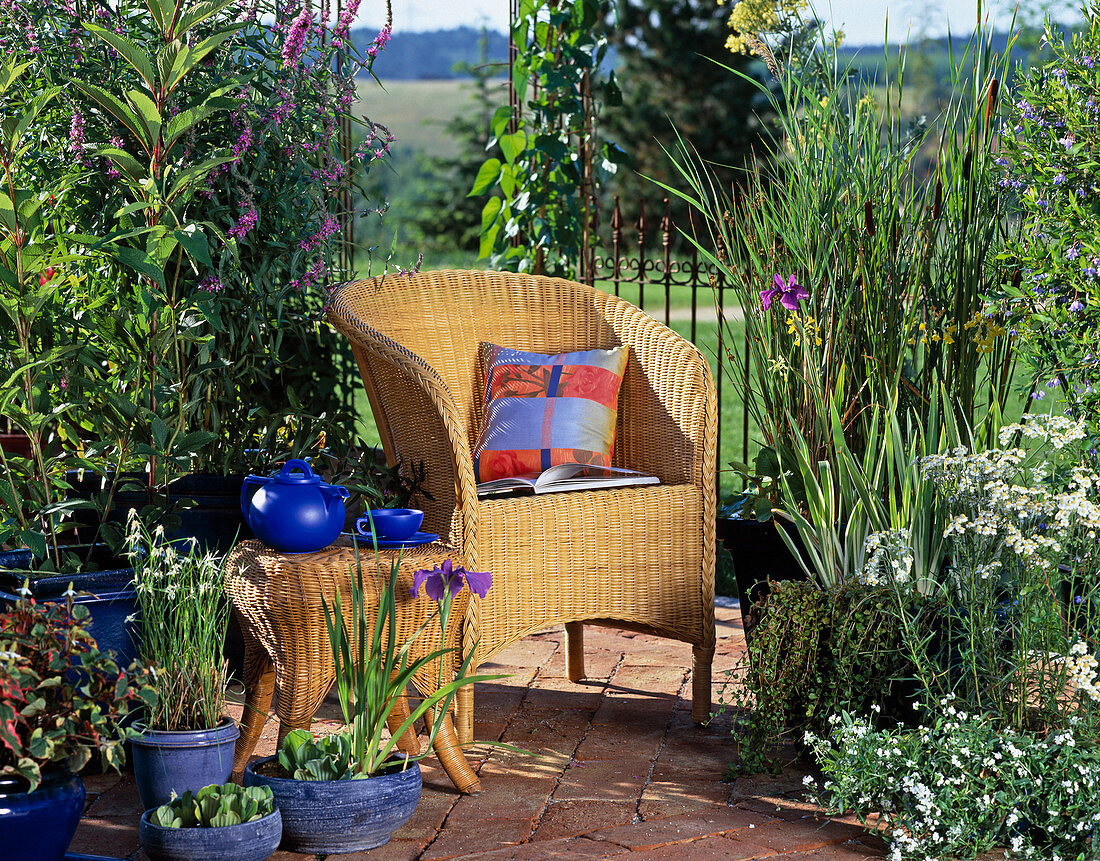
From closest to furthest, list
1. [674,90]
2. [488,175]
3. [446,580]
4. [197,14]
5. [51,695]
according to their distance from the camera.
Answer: [51,695]
[446,580]
[197,14]
[488,175]
[674,90]

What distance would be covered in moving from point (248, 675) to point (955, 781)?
1.40m

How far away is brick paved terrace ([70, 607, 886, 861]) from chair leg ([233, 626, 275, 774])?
0.20m

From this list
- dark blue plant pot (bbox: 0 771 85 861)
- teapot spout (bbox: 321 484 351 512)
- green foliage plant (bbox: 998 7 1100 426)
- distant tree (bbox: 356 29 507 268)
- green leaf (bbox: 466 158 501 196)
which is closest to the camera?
dark blue plant pot (bbox: 0 771 85 861)

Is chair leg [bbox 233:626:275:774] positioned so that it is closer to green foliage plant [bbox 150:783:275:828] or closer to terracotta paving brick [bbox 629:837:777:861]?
green foliage plant [bbox 150:783:275:828]

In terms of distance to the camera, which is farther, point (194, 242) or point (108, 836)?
point (194, 242)

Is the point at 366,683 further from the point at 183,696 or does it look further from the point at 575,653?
the point at 575,653

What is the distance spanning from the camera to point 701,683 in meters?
2.71

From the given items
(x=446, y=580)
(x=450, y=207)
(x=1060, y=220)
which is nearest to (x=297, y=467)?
(x=446, y=580)

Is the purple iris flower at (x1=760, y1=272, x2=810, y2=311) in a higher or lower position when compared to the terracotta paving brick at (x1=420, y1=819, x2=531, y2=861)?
higher

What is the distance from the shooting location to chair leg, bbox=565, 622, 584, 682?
3027 millimetres

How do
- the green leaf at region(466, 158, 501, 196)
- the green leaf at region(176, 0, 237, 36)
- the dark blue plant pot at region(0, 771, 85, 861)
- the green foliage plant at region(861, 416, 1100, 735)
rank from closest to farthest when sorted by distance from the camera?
the dark blue plant pot at region(0, 771, 85, 861)
the green foliage plant at region(861, 416, 1100, 735)
the green leaf at region(176, 0, 237, 36)
the green leaf at region(466, 158, 501, 196)

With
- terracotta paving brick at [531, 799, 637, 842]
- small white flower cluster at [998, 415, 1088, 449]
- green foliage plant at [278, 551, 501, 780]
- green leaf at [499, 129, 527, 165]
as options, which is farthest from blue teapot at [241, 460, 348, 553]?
green leaf at [499, 129, 527, 165]

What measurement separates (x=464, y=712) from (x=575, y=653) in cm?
66

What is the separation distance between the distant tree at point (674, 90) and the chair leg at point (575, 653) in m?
12.8
